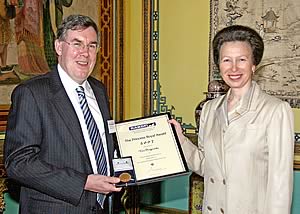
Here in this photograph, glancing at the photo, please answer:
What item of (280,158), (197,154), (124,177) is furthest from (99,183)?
(280,158)

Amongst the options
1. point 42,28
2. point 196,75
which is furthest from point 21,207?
point 196,75

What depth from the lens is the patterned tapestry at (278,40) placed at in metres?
4.48

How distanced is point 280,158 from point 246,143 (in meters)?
0.17

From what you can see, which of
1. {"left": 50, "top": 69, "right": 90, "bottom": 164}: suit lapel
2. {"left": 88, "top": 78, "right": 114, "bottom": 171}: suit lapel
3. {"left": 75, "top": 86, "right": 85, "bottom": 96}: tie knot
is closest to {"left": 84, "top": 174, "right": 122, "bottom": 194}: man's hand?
{"left": 50, "top": 69, "right": 90, "bottom": 164}: suit lapel

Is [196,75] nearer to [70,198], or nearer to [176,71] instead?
[176,71]

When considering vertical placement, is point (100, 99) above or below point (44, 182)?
above

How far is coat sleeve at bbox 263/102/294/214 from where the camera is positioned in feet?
9.06

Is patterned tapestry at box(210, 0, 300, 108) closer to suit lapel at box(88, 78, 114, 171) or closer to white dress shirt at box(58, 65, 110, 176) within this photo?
suit lapel at box(88, 78, 114, 171)

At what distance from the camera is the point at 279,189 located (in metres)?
2.77

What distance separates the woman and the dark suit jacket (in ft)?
2.09

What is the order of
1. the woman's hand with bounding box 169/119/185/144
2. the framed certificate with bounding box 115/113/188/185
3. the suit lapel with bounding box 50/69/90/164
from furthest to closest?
the woman's hand with bounding box 169/119/185/144
the framed certificate with bounding box 115/113/188/185
the suit lapel with bounding box 50/69/90/164

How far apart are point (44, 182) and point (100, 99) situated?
0.62 metres

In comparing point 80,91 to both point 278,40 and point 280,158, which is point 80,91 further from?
point 278,40

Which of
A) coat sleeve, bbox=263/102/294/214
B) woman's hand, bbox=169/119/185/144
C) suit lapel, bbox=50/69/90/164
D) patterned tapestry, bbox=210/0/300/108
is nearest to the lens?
coat sleeve, bbox=263/102/294/214
